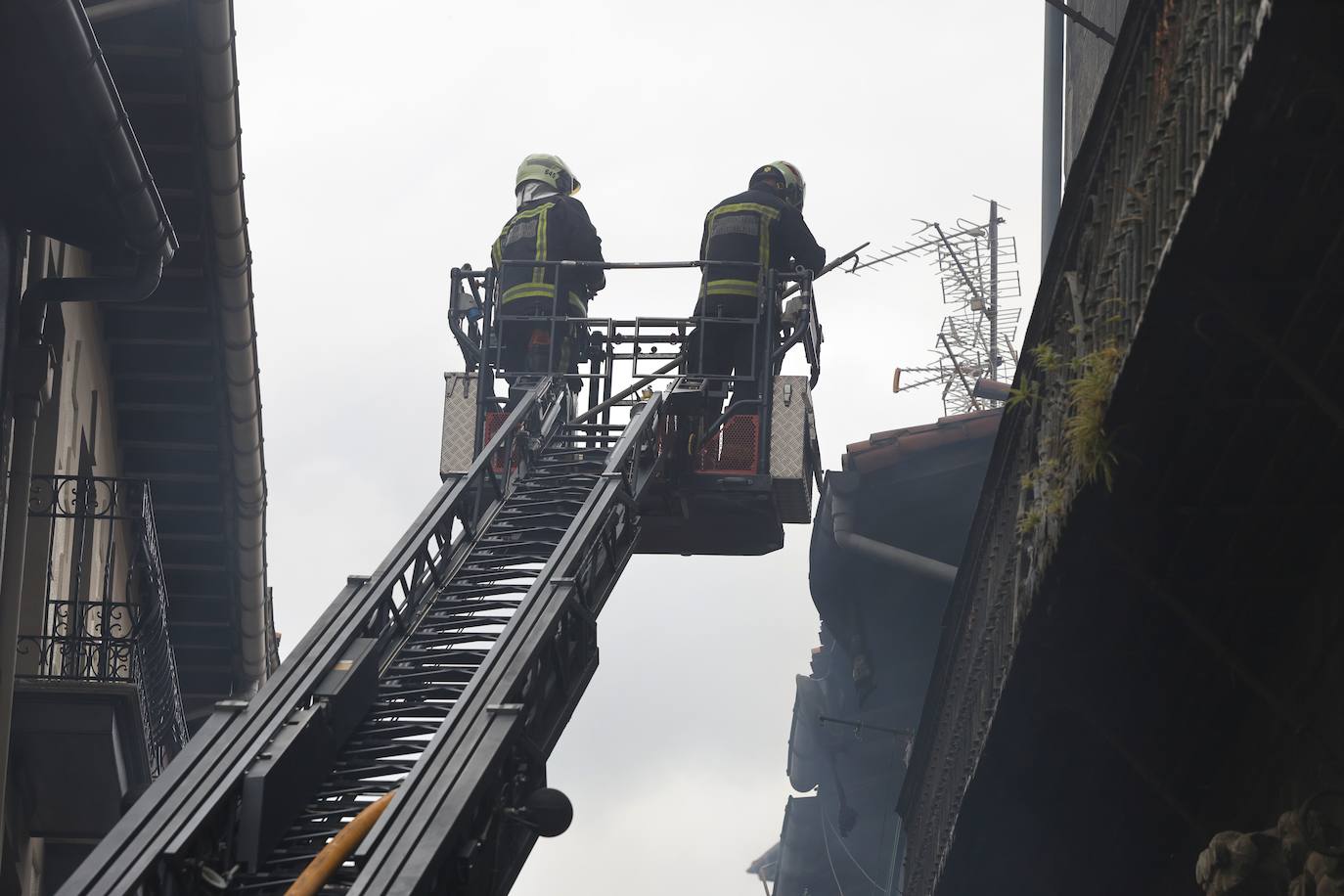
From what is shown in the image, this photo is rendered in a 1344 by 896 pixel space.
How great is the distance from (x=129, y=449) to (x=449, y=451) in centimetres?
261

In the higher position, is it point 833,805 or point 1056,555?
point 1056,555

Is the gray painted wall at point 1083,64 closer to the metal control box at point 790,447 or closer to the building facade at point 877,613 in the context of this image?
the building facade at point 877,613

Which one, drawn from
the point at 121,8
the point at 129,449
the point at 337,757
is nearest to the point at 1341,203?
the point at 337,757

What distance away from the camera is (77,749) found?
11.3m

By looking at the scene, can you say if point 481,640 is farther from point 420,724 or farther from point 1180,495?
point 1180,495

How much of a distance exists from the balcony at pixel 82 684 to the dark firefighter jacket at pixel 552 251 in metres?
3.20

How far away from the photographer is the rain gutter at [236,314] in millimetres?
11777

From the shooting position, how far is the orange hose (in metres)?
7.35

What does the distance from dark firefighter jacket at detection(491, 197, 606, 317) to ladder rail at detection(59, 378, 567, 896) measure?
125 inches

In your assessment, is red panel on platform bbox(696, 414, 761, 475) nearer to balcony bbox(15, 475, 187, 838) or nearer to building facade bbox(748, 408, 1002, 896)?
building facade bbox(748, 408, 1002, 896)

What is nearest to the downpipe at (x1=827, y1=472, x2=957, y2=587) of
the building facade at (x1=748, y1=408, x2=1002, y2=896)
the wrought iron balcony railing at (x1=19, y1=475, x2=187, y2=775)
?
the building facade at (x1=748, y1=408, x2=1002, y2=896)

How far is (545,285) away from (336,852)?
7346 mm

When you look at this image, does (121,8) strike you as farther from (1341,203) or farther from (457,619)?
(1341,203)

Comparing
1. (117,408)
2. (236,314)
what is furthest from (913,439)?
(117,408)
